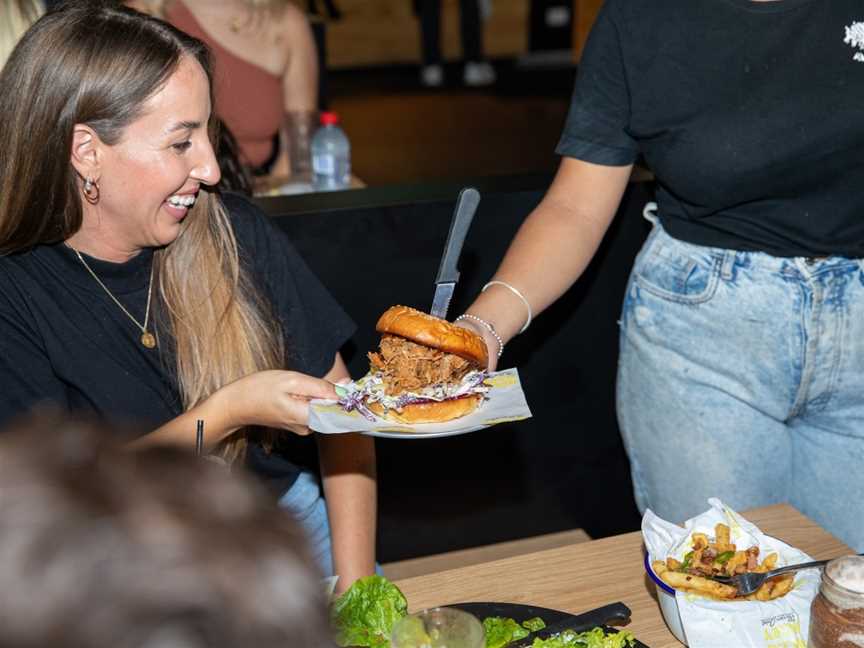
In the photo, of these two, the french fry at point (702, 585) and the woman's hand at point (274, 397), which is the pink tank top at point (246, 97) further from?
the french fry at point (702, 585)

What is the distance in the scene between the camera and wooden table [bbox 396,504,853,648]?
156 centimetres

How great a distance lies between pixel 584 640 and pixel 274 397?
670 millimetres

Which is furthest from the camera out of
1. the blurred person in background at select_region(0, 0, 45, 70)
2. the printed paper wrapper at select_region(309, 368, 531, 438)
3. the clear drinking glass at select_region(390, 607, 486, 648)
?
the blurred person in background at select_region(0, 0, 45, 70)

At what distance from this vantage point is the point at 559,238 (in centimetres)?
205

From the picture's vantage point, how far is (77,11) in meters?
1.87

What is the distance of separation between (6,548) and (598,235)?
1680mm

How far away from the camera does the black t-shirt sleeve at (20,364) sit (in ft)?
6.14

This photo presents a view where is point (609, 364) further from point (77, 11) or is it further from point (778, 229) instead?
point (77, 11)

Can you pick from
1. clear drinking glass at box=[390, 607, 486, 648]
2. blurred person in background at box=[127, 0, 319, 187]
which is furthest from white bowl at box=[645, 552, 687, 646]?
blurred person in background at box=[127, 0, 319, 187]

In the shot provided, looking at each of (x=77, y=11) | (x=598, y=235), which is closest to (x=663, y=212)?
(x=598, y=235)

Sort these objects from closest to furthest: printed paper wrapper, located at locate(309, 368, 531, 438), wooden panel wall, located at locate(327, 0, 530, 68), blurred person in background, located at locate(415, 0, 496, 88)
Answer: printed paper wrapper, located at locate(309, 368, 531, 438) → blurred person in background, located at locate(415, 0, 496, 88) → wooden panel wall, located at locate(327, 0, 530, 68)

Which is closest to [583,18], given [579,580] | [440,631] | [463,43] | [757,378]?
[463,43]

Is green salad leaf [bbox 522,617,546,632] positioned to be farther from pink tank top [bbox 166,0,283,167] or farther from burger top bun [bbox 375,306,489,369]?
pink tank top [bbox 166,0,283,167]

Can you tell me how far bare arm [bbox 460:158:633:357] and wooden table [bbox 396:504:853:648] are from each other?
0.48 metres
